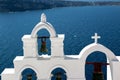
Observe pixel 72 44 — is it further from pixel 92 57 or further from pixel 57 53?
pixel 57 53

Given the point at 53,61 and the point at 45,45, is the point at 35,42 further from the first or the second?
the point at 45,45

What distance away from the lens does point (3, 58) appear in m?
60.2

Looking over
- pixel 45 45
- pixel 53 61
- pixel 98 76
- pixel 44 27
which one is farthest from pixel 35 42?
pixel 98 76

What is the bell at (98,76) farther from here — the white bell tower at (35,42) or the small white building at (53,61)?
the white bell tower at (35,42)

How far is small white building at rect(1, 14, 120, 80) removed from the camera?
49.7 feet

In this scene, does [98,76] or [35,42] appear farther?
[35,42]

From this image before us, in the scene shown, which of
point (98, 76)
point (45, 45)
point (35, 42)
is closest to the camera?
point (98, 76)

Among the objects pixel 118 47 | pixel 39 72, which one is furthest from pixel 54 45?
pixel 118 47

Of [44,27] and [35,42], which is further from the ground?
[44,27]

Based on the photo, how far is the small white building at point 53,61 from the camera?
49.7ft

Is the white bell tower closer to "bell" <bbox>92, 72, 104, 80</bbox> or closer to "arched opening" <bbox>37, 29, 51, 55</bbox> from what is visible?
"arched opening" <bbox>37, 29, 51, 55</bbox>

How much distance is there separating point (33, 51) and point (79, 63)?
229cm

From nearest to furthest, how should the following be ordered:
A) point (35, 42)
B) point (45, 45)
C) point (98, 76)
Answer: point (98, 76)
point (35, 42)
point (45, 45)

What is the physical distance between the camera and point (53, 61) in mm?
15227
